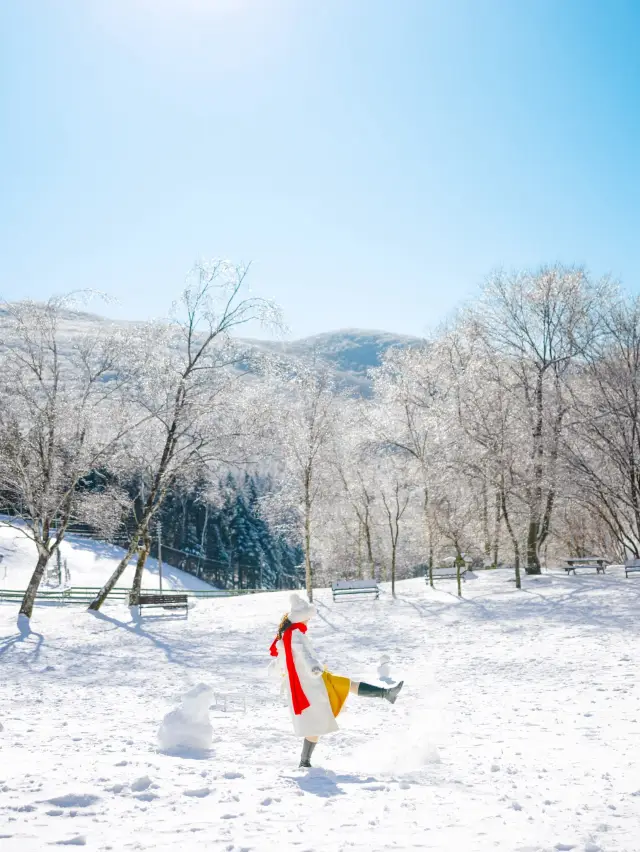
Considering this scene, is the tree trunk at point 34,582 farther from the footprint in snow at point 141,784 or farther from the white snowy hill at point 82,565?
the white snowy hill at point 82,565

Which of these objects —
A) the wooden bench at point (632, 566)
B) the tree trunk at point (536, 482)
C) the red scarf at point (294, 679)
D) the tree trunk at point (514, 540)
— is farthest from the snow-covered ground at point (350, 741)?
the tree trunk at point (536, 482)

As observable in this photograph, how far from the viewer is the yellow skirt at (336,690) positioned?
655cm

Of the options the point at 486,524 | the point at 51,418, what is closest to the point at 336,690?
the point at 51,418

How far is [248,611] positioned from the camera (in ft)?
69.9

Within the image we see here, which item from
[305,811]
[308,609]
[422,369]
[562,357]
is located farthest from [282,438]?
[305,811]

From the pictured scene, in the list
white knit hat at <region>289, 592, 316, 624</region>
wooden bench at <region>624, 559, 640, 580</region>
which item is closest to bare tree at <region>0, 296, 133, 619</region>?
white knit hat at <region>289, 592, 316, 624</region>

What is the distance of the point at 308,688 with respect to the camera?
6.56 m

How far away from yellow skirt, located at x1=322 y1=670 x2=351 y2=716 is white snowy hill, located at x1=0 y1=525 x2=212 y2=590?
39114mm

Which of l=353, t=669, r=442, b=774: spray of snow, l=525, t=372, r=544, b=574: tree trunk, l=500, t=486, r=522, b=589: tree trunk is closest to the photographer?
l=353, t=669, r=442, b=774: spray of snow

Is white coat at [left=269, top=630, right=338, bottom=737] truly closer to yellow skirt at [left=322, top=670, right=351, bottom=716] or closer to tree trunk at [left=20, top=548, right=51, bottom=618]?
yellow skirt at [left=322, top=670, right=351, bottom=716]

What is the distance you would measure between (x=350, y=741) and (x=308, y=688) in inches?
73.6

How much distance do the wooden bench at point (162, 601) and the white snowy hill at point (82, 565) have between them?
24113 mm

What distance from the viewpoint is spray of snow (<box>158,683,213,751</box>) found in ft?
22.6

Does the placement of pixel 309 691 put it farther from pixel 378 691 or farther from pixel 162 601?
pixel 162 601
